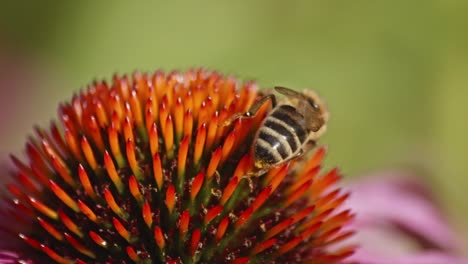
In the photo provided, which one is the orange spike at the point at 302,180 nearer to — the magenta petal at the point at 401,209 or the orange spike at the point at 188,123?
the orange spike at the point at 188,123

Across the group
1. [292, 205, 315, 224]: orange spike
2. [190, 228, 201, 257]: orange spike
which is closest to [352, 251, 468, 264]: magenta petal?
[292, 205, 315, 224]: orange spike

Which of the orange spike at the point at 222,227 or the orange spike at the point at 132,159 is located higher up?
the orange spike at the point at 132,159

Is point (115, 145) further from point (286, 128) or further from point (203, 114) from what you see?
point (286, 128)

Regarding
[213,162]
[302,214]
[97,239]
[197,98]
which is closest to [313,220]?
[302,214]

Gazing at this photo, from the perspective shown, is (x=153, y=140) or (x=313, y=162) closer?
(x=153, y=140)

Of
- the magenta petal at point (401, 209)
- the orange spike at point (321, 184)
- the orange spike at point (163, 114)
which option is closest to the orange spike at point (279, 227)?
the orange spike at point (321, 184)

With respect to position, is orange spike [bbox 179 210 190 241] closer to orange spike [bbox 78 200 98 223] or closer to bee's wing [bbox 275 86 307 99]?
orange spike [bbox 78 200 98 223]
